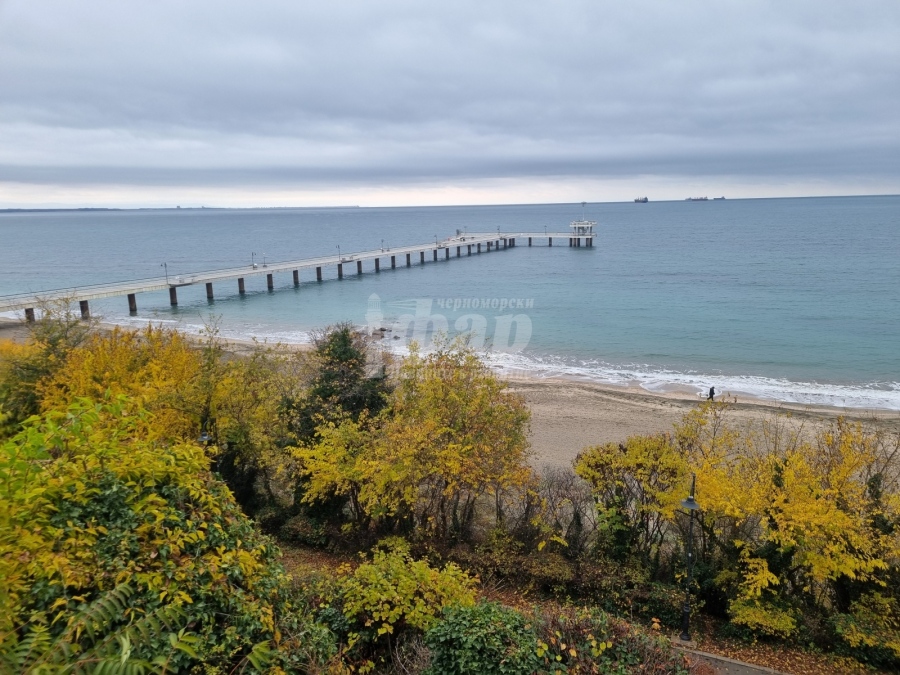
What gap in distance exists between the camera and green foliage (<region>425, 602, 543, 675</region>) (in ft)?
24.0

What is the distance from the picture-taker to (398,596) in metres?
8.99

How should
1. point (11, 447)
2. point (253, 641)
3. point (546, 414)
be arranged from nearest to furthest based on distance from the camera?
point (11, 447), point (253, 641), point (546, 414)

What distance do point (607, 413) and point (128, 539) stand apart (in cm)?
2410

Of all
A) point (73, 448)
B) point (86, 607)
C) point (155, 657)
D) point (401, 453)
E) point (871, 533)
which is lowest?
point (871, 533)

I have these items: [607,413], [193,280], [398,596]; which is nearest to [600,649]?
[398,596]

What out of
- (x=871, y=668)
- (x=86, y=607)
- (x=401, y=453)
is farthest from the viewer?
(x=401, y=453)

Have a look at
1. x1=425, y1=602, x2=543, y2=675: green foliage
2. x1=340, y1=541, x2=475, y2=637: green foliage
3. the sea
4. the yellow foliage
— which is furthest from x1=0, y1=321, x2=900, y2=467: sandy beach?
x1=425, y1=602, x2=543, y2=675: green foliage

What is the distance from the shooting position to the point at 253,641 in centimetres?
549

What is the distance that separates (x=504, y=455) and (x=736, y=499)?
198 inches

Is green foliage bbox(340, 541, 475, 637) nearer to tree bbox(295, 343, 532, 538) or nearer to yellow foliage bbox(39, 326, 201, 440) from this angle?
tree bbox(295, 343, 532, 538)

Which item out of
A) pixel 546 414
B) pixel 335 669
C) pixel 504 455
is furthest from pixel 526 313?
pixel 335 669

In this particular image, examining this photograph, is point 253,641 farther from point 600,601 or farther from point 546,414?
point 546,414

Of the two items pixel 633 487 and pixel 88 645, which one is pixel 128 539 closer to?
pixel 88 645

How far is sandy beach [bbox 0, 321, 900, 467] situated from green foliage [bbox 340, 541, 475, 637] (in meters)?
12.1
